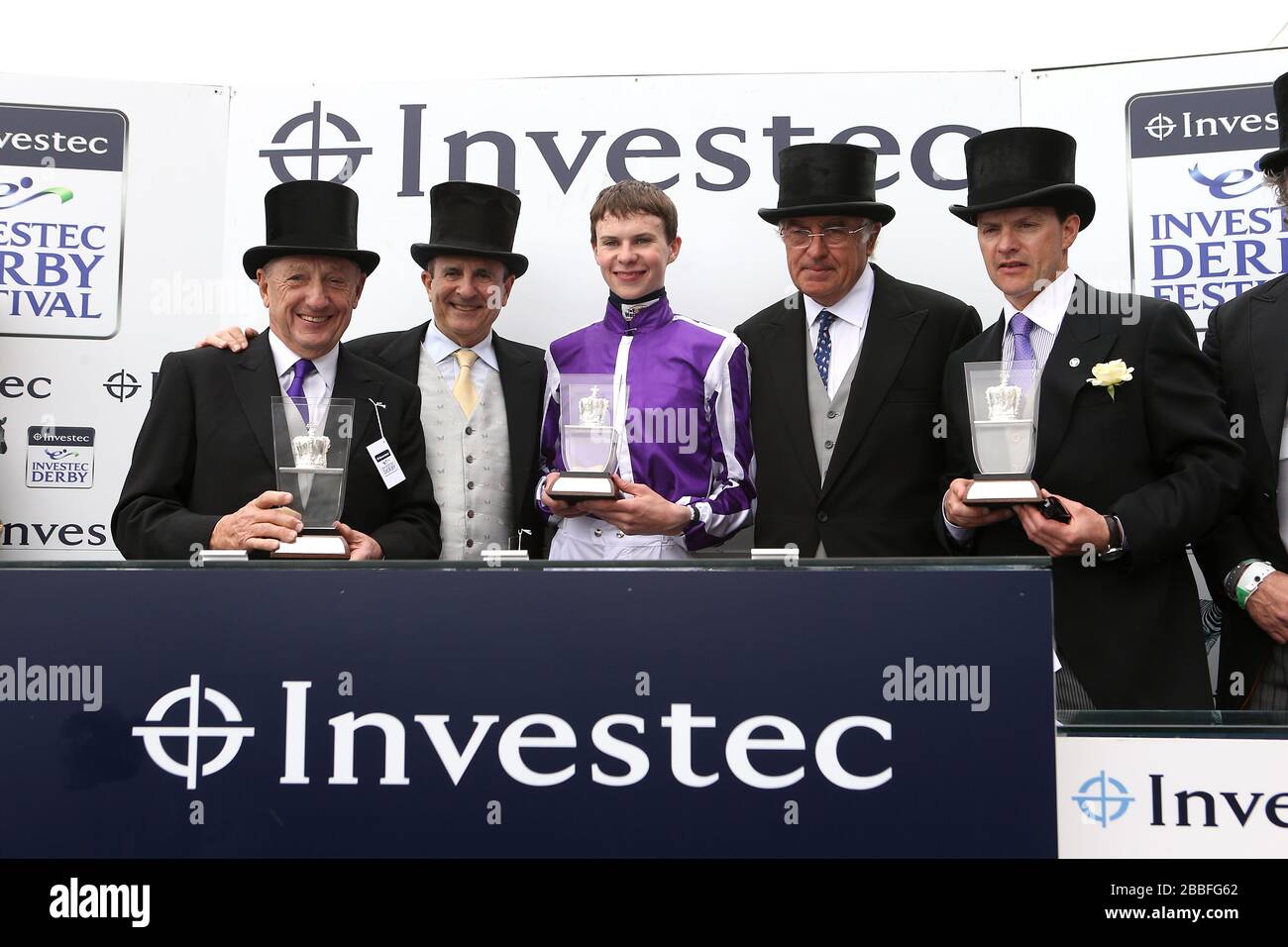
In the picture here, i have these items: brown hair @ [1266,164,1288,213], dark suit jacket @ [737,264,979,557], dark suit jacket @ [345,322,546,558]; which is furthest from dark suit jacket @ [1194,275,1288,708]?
dark suit jacket @ [345,322,546,558]

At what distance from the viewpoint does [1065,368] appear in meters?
3.19

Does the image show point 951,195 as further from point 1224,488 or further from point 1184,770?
point 1184,770

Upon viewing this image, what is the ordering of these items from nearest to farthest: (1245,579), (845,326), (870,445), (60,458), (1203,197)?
(1245,579)
(870,445)
(845,326)
(1203,197)
(60,458)

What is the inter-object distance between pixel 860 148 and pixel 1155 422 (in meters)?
1.30

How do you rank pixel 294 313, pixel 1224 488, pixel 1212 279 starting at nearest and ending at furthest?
pixel 1224 488, pixel 294 313, pixel 1212 279

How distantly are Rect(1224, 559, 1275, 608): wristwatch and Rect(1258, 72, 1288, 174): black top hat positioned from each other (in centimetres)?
96

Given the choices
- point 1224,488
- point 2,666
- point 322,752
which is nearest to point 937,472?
point 1224,488

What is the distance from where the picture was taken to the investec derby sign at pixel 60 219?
461 cm

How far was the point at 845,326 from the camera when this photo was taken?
3846 mm

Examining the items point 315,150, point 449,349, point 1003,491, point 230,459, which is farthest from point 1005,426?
point 315,150

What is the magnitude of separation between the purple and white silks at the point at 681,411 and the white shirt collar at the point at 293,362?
66 cm

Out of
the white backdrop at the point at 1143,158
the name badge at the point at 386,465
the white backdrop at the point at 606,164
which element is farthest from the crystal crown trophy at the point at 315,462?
the white backdrop at the point at 1143,158

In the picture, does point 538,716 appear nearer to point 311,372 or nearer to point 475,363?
point 311,372

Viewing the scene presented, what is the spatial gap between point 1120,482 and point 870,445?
2.44ft
